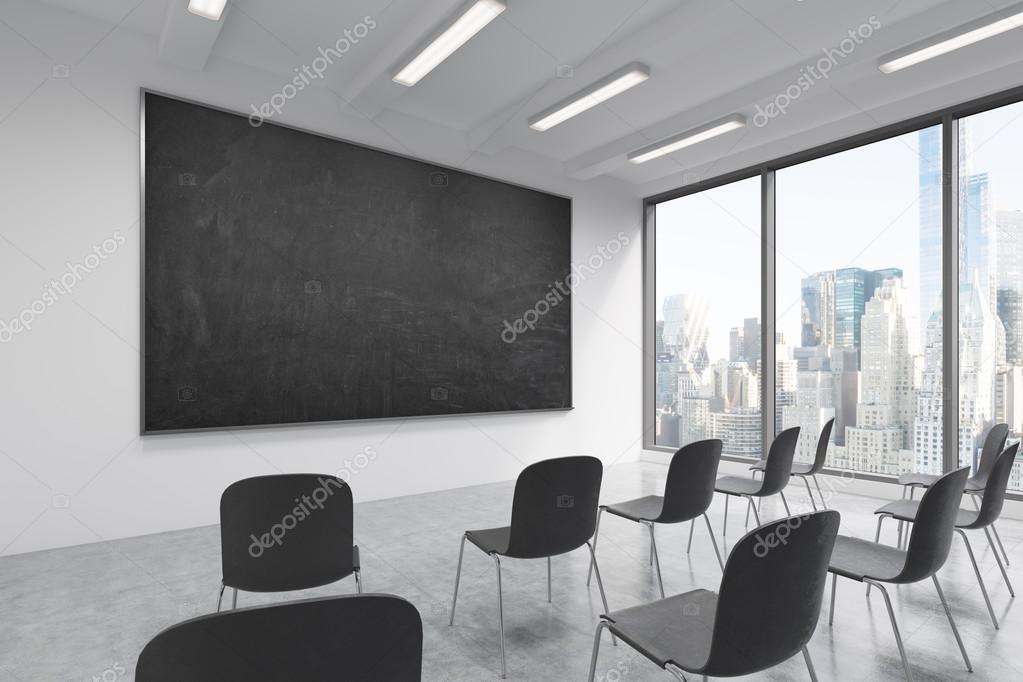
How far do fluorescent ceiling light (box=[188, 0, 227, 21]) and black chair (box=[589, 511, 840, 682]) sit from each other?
3968 mm

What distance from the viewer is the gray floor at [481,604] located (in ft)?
7.26

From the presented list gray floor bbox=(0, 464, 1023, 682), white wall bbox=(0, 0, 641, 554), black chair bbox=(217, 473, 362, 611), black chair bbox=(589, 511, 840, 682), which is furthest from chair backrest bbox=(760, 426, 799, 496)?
white wall bbox=(0, 0, 641, 554)

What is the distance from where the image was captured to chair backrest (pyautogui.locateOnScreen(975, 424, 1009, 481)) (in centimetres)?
351

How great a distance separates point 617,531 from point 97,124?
4.57 metres

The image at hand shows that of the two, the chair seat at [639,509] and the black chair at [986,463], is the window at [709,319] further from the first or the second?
the chair seat at [639,509]

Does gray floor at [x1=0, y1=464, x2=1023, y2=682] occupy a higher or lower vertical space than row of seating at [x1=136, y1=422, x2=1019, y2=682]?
lower

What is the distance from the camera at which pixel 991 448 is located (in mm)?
3557

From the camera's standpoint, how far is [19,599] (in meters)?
2.81

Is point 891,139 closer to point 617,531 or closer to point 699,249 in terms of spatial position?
point 699,249

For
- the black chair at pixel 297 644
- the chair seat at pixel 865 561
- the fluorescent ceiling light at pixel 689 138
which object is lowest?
the chair seat at pixel 865 561

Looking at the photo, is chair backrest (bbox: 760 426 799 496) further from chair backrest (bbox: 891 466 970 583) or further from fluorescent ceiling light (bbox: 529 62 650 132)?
fluorescent ceiling light (bbox: 529 62 650 132)

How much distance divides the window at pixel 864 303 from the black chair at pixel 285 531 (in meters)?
5.02

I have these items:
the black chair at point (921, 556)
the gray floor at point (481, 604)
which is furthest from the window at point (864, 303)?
the black chair at point (921, 556)

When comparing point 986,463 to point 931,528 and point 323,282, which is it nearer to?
point 931,528
